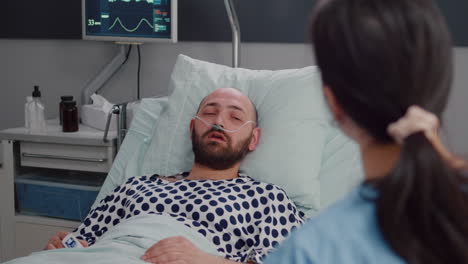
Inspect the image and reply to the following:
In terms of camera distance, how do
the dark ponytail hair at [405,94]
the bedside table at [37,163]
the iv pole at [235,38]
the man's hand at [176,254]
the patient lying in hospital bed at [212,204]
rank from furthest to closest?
the iv pole at [235,38] → the bedside table at [37,163] → the patient lying in hospital bed at [212,204] → the man's hand at [176,254] → the dark ponytail hair at [405,94]

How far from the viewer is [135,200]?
1.68 m

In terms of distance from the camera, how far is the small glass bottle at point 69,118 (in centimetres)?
233

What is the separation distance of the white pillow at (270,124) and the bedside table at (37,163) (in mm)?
313

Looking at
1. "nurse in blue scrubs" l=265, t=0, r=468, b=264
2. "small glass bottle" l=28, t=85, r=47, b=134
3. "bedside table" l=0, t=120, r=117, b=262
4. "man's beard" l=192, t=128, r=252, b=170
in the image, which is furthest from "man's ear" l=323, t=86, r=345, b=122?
"small glass bottle" l=28, t=85, r=47, b=134

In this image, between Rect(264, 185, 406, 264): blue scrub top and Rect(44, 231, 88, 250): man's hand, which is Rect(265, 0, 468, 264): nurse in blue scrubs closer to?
Rect(264, 185, 406, 264): blue scrub top

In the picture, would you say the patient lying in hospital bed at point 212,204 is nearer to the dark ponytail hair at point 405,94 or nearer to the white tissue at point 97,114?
the white tissue at point 97,114

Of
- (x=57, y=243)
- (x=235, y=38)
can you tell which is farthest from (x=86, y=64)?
(x=57, y=243)

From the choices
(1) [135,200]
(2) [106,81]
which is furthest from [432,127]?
(2) [106,81]

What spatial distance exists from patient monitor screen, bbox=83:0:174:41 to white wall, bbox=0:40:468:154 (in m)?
0.26

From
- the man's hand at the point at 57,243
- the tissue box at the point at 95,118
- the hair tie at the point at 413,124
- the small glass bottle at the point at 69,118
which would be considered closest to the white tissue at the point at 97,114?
the tissue box at the point at 95,118

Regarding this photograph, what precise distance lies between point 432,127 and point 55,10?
2.48 meters

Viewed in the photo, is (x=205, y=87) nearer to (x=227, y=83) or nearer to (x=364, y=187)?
(x=227, y=83)

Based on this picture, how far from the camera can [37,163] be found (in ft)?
7.57

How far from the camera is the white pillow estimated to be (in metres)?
1.85
